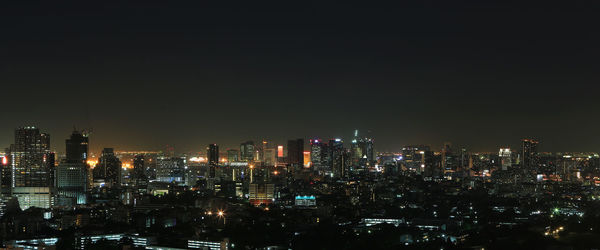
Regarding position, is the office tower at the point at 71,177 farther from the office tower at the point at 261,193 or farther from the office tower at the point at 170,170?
the office tower at the point at 170,170

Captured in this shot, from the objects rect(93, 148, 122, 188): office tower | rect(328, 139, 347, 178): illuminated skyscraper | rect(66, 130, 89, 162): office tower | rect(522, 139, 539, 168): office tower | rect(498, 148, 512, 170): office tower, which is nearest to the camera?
rect(66, 130, 89, 162): office tower

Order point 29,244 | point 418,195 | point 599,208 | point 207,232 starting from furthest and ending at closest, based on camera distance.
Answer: point 418,195
point 599,208
point 207,232
point 29,244

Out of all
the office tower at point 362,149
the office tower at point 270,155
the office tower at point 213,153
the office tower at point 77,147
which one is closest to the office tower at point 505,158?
the office tower at point 362,149

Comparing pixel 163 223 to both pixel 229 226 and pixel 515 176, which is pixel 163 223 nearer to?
pixel 229 226

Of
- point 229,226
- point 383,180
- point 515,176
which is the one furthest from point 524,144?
point 229,226

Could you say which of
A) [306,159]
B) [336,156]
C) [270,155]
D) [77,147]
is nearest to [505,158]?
[336,156]

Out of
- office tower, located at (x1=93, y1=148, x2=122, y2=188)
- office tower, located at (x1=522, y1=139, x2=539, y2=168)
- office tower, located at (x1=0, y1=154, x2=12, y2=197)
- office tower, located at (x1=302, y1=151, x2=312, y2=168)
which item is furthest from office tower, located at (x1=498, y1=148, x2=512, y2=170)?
office tower, located at (x1=0, y1=154, x2=12, y2=197)

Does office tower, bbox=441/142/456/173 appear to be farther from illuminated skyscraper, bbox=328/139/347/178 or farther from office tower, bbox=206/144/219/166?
office tower, bbox=206/144/219/166
